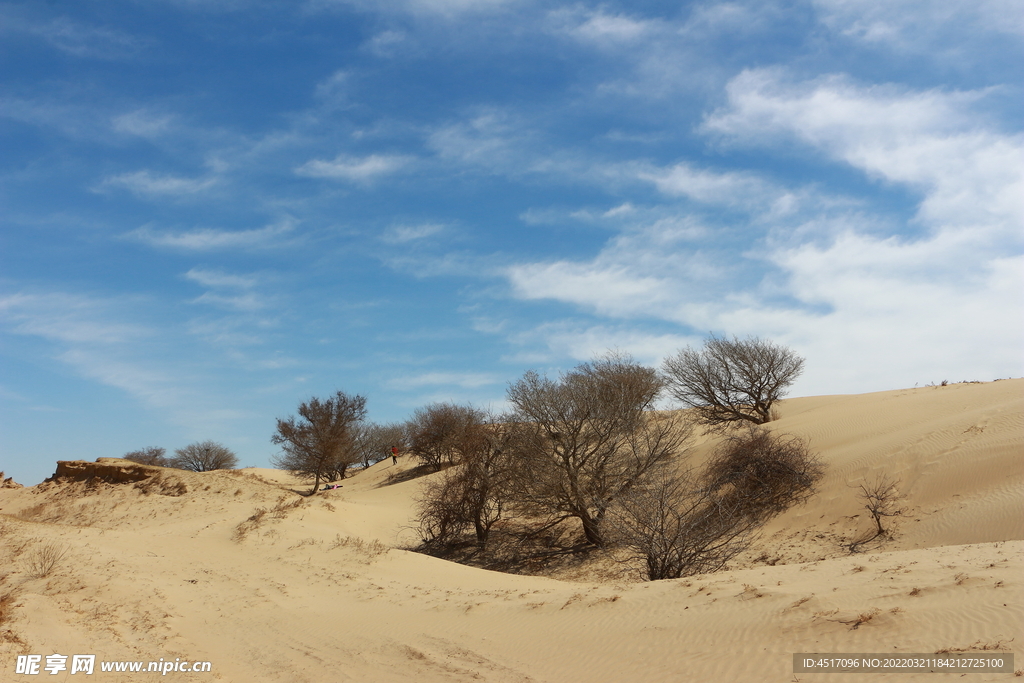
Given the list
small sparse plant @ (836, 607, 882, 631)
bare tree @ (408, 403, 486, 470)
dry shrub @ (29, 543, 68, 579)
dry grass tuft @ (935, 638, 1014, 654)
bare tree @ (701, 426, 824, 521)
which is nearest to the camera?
dry grass tuft @ (935, 638, 1014, 654)

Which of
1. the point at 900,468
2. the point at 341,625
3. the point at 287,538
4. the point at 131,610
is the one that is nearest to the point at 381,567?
the point at 287,538

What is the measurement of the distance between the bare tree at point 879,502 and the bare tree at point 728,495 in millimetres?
1953

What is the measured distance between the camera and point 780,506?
18844mm

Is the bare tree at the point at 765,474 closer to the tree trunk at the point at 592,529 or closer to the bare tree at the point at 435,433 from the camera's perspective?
the tree trunk at the point at 592,529

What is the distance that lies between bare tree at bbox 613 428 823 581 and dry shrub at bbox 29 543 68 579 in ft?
Result: 36.1

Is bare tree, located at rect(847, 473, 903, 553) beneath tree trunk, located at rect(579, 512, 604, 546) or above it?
above

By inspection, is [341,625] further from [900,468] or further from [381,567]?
[900,468]

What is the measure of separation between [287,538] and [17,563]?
6.61 meters

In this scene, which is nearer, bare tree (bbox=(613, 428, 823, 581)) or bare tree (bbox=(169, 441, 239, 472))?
bare tree (bbox=(613, 428, 823, 581))

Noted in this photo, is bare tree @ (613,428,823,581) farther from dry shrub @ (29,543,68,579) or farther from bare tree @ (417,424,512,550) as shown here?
dry shrub @ (29,543,68,579)

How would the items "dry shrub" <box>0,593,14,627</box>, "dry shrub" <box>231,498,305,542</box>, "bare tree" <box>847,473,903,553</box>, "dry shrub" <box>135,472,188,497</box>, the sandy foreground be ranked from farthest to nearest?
"dry shrub" <box>135,472,188,497</box> → "dry shrub" <box>231,498,305,542</box> → "bare tree" <box>847,473,903,553</box> → "dry shrub" <box>0,593,14,627</box> → the sandy foreground

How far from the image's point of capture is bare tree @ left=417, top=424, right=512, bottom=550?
20.9 metres

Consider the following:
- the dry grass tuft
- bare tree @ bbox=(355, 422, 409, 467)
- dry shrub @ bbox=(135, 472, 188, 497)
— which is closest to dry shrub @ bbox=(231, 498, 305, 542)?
dry shrub @ bbox=(135, 472, 188, 497)

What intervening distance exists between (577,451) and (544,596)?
8.97 metres
